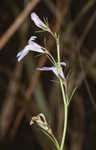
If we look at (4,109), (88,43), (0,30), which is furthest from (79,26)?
(4,109)

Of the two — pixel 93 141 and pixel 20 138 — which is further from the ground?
pixel 20 138

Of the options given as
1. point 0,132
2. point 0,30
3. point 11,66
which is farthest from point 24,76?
point 0,132

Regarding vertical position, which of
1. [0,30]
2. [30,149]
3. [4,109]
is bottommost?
[30,149]

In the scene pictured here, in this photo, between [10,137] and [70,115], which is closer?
[10,137]

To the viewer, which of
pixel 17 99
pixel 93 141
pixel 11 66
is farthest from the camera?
pixel 11 66

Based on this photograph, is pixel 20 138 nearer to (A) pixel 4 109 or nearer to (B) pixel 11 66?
(A) pixel 4 109

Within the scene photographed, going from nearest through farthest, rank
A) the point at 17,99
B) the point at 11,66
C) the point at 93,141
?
the point at 17,99, the point at 93,141, the point at 11,66
